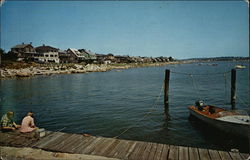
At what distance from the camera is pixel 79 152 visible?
299 inches

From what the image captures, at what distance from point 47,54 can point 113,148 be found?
94.1m

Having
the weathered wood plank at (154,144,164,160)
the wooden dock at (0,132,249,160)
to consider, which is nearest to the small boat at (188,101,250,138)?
the wooden dock at (0,132,249,160)

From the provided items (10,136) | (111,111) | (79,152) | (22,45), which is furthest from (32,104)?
(22,45)

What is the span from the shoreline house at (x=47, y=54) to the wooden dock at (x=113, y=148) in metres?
88.7

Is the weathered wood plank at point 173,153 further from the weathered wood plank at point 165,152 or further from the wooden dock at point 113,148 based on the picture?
the weathered wood plank at point 165,152

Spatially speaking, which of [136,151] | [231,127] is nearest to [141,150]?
[136,151]

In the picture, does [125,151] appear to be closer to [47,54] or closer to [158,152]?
[158,152]

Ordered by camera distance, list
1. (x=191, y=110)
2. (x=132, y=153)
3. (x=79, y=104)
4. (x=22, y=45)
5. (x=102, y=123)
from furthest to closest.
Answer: (x=22, y=45)
(x=79, y=104)
(x=191, y=110)
(x=102, y=123)
(x=132, y=153)

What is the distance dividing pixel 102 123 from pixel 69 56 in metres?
96.2

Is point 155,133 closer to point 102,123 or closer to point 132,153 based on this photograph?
point 102,123

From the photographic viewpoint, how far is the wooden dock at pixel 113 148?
7289mm

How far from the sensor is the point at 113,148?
796cm

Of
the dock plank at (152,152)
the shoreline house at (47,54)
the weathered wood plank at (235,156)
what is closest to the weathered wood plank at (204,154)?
the weathered wood plank at (235,156)

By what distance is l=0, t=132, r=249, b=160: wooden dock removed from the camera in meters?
7.29
